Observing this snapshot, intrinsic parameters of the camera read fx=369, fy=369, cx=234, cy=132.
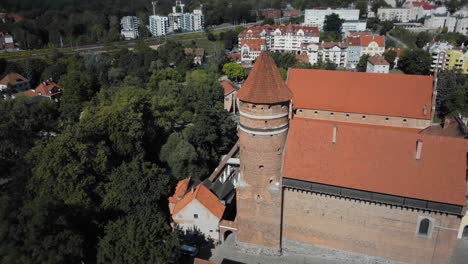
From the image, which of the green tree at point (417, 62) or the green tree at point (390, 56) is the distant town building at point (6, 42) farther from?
the green tree at point (417, 62)

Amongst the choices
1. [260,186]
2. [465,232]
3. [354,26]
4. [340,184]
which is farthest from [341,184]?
[354,26]

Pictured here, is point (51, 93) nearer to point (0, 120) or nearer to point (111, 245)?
point (0, 120)

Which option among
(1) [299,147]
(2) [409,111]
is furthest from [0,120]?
(2) [409,111]

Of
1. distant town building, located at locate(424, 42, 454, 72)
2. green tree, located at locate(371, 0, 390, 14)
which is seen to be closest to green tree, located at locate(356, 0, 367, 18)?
green tree, located at locate(371, 0, 390, 14)

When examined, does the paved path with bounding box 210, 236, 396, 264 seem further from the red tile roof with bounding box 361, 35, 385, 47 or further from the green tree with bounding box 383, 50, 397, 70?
the red tile roof with bounding box 361, 35, 385, 47

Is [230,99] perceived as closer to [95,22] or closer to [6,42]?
[6,42]

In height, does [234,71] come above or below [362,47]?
below
